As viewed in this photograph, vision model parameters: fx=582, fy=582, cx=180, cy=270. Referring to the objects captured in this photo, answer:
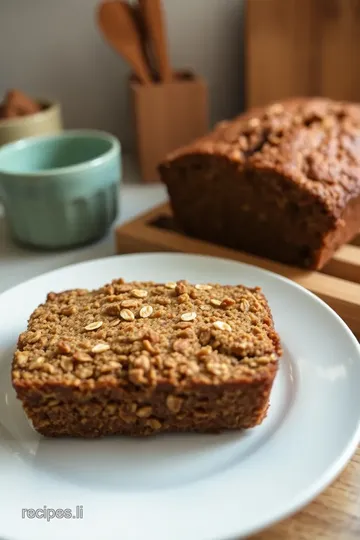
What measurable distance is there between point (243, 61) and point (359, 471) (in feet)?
4.24

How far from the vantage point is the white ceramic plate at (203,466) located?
2.12ft

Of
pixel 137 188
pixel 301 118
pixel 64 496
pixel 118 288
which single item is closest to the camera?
pixel 64 496

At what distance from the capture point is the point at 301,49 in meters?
1.61

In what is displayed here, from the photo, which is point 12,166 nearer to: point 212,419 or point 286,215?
point 286,215

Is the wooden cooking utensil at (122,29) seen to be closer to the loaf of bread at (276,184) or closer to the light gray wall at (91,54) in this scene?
the light gray wall at (91,54)

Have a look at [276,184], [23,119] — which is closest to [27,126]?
[23,119]

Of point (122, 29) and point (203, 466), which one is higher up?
point (122, 29)

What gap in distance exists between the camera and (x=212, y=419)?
782 millimetres

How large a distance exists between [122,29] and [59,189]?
1.69ft

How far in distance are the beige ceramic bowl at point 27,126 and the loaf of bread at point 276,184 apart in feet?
1.40

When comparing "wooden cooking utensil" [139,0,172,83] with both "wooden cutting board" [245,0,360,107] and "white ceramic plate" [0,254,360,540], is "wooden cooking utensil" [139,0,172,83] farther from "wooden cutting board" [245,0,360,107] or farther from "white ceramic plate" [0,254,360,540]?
"white ceramic plate" [0,254,360,540]

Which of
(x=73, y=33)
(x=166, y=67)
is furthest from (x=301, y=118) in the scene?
(x=73, y=33)

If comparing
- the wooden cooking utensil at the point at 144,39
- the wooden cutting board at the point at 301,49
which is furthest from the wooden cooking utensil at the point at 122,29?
the wooden cutting board at the point at 301,49

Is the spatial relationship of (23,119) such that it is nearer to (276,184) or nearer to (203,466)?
(276,184)
